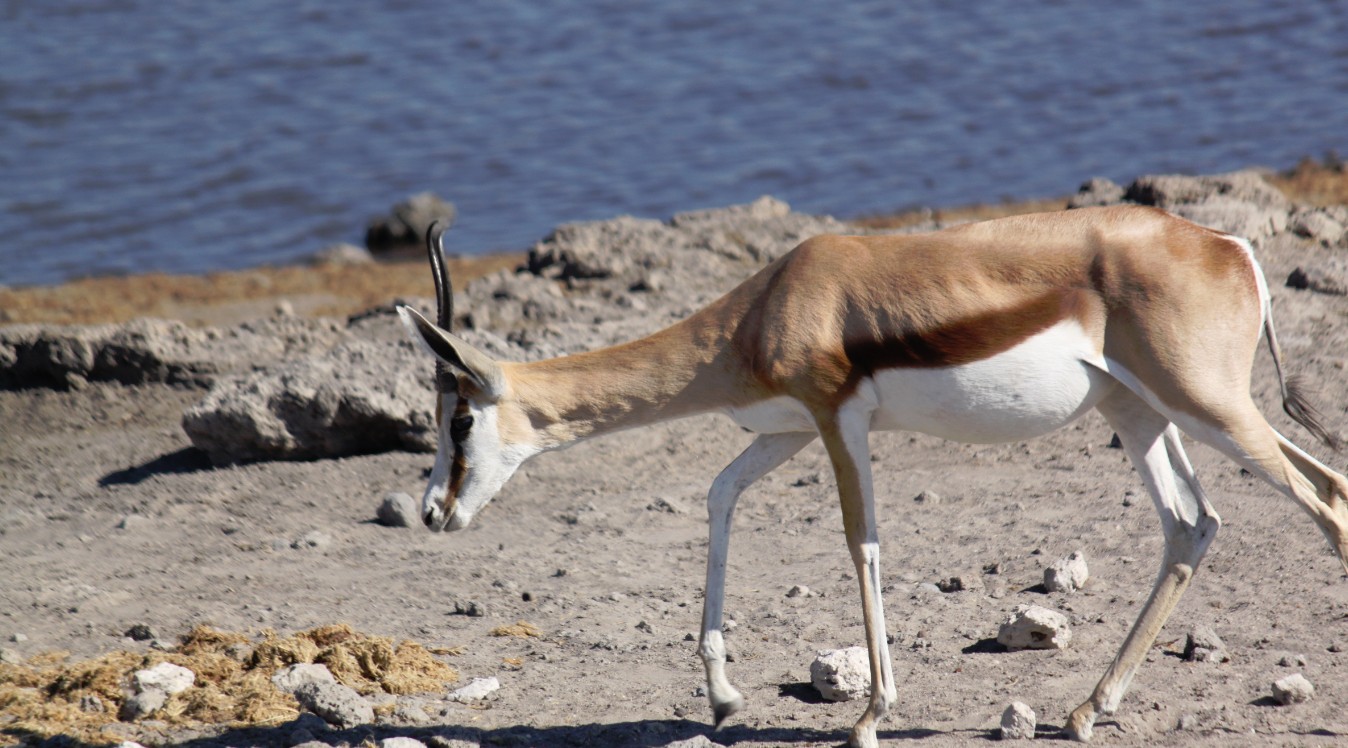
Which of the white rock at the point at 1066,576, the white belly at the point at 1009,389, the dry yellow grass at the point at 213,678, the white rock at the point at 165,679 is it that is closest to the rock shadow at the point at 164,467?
the dry yellow grass at the point at 213,678

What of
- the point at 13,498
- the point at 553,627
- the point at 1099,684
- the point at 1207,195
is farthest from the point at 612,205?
the point at 1099,684

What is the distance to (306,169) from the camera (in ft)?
83.9

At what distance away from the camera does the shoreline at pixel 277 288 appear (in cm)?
1524

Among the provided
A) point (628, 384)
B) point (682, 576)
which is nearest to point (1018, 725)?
point (628, 384)

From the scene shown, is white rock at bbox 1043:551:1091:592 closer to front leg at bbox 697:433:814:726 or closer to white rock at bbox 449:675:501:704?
front leg at bbox 697:433:814:726

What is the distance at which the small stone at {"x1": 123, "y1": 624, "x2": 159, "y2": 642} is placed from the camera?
6.61m

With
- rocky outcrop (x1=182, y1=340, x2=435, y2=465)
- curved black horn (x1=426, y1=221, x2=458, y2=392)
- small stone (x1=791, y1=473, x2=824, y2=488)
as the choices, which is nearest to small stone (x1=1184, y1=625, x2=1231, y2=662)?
small stone (x1=791, y1=473, x2=824, y2=488)

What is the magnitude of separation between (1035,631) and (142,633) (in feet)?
13.5

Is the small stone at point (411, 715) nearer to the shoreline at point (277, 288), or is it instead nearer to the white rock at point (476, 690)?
the white rock at point (476, 690)

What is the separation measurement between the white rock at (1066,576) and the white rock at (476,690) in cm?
268

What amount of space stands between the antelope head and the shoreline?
8.82 metres

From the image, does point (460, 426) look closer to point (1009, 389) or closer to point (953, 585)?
point (1009, 389)

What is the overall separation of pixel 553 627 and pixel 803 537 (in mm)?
1676

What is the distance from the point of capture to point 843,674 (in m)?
5.84
